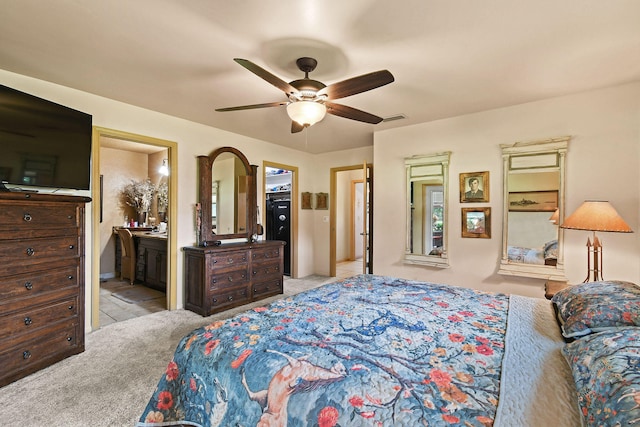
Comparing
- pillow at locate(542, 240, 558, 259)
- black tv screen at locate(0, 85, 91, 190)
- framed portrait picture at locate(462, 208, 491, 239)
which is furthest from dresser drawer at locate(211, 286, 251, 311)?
pillow at locate(542, 240, 558, 259)

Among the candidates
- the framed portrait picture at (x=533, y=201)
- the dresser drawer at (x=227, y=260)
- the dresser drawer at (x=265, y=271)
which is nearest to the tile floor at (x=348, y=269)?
the dresser drawer at (x=265, y=271)

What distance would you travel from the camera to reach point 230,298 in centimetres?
364

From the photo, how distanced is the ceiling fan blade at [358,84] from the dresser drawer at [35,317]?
8.88 feet

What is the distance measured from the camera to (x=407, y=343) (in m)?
1.25

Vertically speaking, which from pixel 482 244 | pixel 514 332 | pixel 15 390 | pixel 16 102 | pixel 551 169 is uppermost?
pixel 16 102

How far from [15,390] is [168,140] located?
267 centimetres

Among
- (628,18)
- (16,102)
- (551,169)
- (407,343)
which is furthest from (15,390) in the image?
(551,169)

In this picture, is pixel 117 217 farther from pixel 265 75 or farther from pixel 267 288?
pixel 265 75

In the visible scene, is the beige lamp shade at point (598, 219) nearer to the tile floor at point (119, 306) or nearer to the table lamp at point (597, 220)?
the table lamp at point (597, 220)

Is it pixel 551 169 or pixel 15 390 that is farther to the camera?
pixel 551 169

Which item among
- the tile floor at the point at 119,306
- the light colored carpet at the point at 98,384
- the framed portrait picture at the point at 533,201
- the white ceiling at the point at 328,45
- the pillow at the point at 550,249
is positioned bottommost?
the tile floor at the point at 119,306

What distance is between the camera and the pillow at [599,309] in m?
1.21

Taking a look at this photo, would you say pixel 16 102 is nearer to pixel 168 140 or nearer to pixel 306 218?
pixel 168 140

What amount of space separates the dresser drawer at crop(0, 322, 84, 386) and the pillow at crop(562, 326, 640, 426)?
321 centimetres
